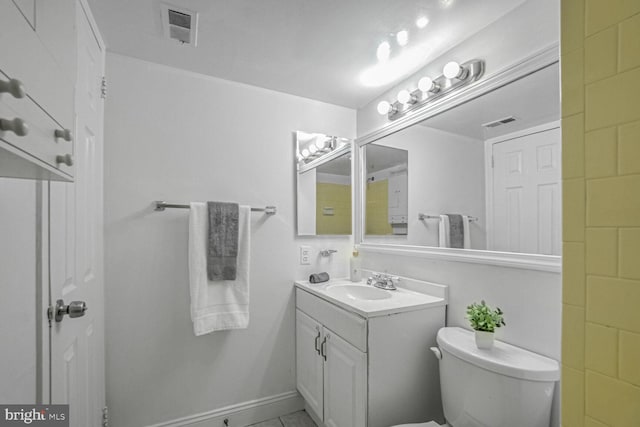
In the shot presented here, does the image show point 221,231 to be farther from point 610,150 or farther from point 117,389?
point 610,150

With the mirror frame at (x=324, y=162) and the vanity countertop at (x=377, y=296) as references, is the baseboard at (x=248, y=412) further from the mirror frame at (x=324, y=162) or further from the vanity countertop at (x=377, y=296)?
the mirror frame at (x=324, y=162)

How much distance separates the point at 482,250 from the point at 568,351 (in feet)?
2.38

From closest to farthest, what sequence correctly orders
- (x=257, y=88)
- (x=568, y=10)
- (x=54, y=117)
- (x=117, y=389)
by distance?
(x=54, y=117)
(x=568, y=10)
(x=117, y=389)
(x=257, y=88)

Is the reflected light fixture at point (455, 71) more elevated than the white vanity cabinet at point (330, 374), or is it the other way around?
the reflected light fixture at point (455, 71)

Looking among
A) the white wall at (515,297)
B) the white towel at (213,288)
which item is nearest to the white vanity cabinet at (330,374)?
the white towel at (213,288)

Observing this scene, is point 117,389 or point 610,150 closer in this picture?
point 610,150

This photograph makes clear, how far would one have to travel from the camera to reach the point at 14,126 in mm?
410

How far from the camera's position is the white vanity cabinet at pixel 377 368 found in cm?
133

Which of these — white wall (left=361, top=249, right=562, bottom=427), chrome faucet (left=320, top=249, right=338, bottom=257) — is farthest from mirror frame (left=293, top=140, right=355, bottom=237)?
white wall (left=361, top=249, right=562, bottom=427)

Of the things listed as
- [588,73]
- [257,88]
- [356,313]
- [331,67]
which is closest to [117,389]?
[356,313]

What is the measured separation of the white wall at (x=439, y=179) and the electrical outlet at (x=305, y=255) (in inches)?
22.5

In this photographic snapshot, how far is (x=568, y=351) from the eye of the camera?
2.33 feet

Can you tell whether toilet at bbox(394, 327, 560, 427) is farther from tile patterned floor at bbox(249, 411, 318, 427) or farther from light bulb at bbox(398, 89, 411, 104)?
light bulb at bbox(398, 89, 411, 104)

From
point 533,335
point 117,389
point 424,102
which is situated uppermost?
point 424,102
